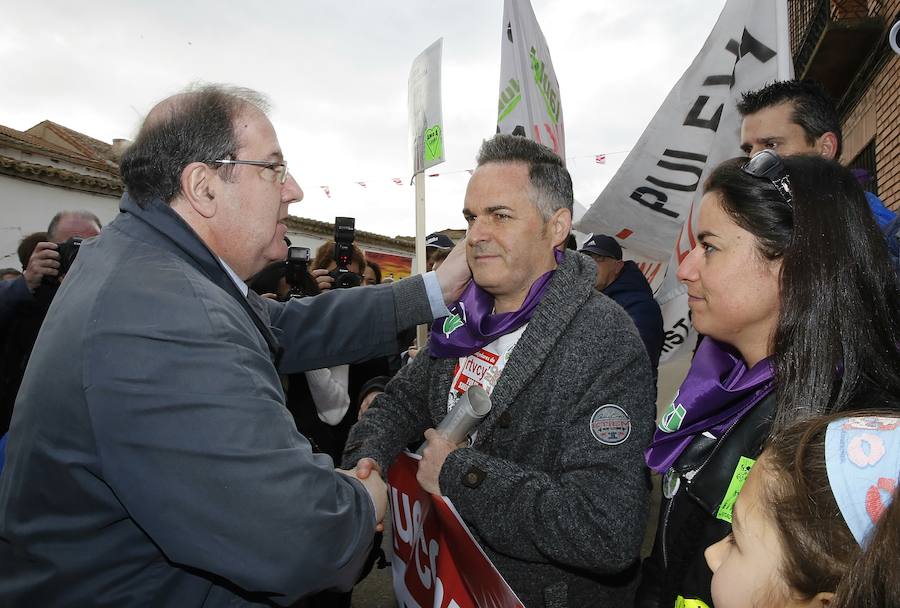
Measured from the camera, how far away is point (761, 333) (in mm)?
1575

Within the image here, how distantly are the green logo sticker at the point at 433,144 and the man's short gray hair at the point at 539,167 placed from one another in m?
2.40

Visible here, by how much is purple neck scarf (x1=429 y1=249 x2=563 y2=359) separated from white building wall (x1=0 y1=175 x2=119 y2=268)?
44.3 feet

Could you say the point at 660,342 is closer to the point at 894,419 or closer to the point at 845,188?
the point at 845,188

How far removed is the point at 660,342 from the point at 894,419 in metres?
3.25

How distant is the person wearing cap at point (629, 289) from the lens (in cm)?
399

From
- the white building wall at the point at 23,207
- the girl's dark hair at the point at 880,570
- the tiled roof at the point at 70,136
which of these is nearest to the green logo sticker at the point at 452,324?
the girl's dark hair at the point at 880,570

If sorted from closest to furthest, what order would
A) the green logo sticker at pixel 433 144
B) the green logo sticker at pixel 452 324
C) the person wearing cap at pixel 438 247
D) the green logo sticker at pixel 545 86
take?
the green logo sticker at pixel 452 324 → the green logo sticker at pixel 545 86 → the green logo sticker at pixel 433 144 → the person wearing cap at pixel 438 247

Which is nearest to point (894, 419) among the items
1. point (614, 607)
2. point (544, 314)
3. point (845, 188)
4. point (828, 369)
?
point (828, 369)

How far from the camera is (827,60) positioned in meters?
7.67

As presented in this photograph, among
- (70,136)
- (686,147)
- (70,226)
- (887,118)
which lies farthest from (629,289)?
(70,136)

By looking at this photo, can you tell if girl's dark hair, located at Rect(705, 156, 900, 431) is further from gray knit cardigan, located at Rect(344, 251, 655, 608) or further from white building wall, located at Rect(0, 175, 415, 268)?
white building wall, located at Rect(0, 175, 415, 268)

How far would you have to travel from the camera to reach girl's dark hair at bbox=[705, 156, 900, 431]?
1327 millimetres


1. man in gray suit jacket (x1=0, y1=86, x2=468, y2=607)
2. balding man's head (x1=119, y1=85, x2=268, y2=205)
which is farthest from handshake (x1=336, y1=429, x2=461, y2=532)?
balding man's head (x1=119, y1=85, x2=268, y2=205)

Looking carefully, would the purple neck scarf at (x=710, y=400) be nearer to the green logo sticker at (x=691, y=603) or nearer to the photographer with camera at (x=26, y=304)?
the green logo sticker at (x=691, y=603)
